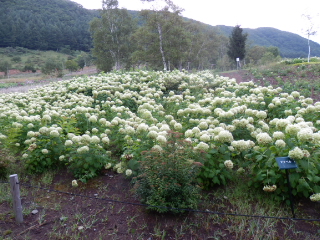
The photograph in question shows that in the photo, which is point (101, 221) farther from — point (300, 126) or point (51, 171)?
point (300, 126)

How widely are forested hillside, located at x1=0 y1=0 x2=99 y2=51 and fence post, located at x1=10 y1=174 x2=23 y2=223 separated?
80.2m

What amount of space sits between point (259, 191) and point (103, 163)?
2.45m

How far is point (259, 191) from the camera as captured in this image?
334 cm

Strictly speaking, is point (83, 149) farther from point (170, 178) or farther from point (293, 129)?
point (293, 129)

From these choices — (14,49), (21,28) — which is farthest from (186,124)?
(21,28)

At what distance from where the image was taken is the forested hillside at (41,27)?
254ft

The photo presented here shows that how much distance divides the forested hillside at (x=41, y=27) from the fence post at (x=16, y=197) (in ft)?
263

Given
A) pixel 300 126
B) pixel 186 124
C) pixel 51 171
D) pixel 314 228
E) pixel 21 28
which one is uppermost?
pixel 21 28

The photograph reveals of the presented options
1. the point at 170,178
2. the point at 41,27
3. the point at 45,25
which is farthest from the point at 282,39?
the point at 170,178

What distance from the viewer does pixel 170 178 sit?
2754mm

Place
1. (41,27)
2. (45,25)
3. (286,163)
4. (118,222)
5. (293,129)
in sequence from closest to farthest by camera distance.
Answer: (286,163), (293,129), (118,222), (41,27), (45,25)

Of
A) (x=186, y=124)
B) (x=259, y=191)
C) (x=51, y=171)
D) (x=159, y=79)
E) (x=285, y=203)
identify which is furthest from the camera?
(x=159, y=79)

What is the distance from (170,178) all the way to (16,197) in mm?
→ 1914

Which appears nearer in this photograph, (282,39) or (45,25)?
(45,25)
